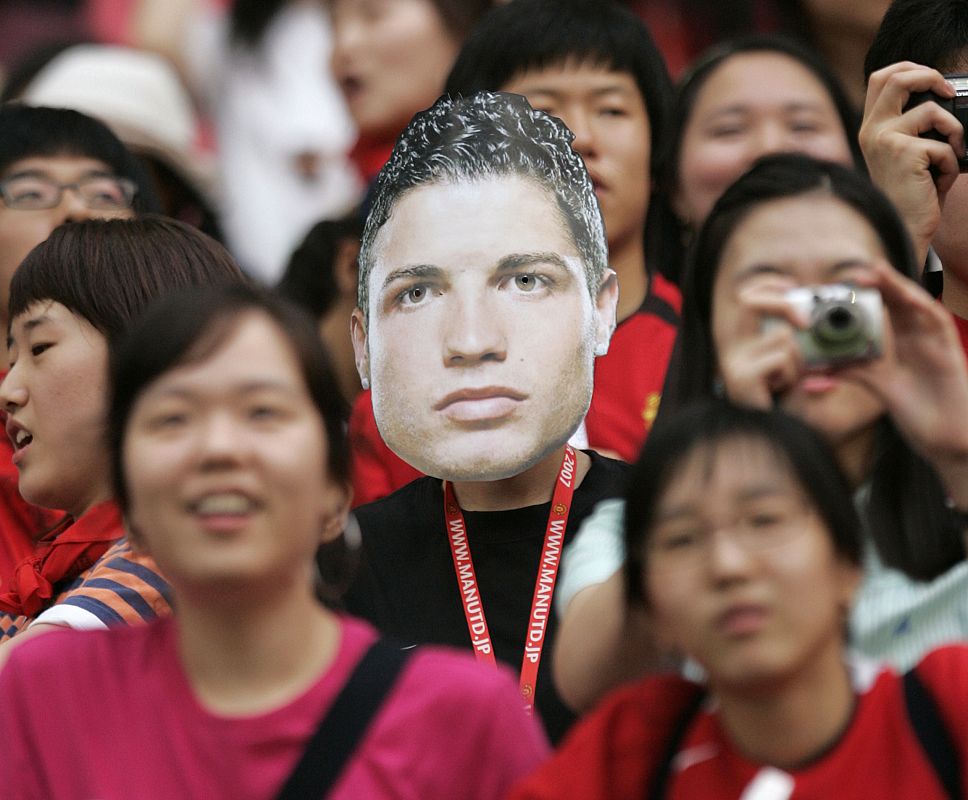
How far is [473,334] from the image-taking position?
9.96ft

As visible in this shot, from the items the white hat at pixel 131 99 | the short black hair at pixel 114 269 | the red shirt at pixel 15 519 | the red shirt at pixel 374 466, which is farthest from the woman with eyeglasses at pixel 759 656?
the white hat at pixel 131 99

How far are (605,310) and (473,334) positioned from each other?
329 millimetres

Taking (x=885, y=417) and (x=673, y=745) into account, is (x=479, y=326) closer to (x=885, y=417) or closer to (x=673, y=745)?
(x=885, y=417)

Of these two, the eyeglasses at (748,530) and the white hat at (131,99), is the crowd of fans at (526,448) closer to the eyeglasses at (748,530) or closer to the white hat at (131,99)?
the eyeglasses at (748,530)

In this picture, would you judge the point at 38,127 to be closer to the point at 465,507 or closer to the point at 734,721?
the point at 465,507

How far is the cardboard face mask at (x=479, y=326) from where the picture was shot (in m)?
3.03

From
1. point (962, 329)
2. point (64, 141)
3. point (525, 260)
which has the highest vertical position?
point (64, 141)

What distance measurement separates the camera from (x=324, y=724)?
2240 millimetres

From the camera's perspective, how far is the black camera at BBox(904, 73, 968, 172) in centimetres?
325

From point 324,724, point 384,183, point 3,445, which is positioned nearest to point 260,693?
point 324,724

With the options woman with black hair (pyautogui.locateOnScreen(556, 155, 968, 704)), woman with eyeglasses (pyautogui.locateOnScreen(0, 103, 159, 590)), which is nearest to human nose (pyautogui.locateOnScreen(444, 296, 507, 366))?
woman with black hair (pyautogui.locateOnScreen(556, 155, 968, 704))

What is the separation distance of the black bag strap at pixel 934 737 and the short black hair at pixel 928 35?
5.75ft

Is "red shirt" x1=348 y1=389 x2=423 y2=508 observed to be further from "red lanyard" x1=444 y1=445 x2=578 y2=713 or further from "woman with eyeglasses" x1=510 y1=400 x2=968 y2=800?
"woman with eyeglasses" x1=510 y1=400 x2=968 y2=800

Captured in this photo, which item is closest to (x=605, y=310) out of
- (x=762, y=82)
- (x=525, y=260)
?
(x=525, y=260)
